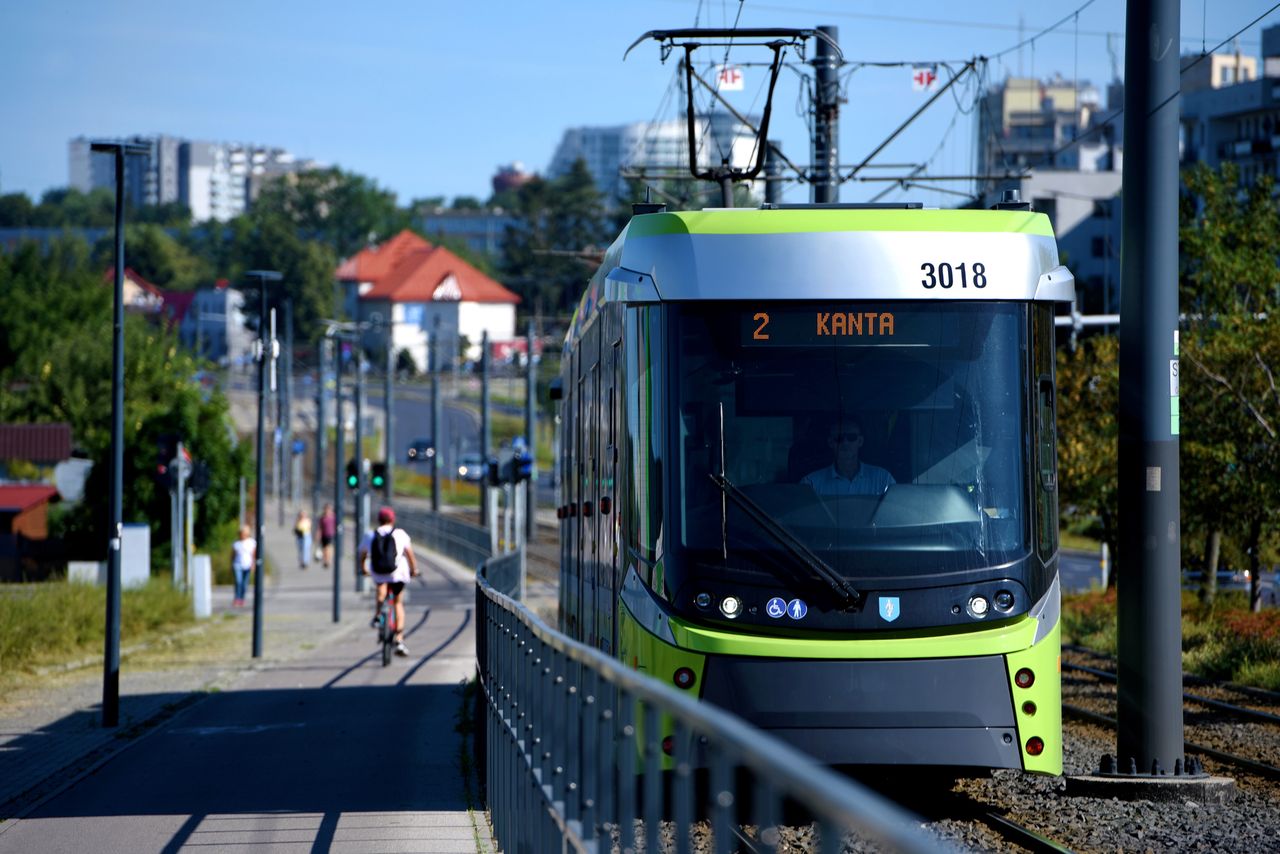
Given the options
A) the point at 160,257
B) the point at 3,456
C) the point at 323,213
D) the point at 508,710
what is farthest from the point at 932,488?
the point at 160,257

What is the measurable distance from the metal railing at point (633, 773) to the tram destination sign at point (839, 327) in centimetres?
196

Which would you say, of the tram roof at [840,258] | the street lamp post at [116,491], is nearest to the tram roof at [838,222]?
the tram roof at [840,258]

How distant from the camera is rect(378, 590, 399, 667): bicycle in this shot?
869 inches

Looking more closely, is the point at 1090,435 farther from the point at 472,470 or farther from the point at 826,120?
Result: the point at 472,470

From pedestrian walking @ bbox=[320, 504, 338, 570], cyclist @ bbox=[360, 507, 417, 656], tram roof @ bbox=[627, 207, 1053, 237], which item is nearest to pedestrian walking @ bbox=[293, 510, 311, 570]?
pedestrian walking @ bbox=[320, 504, 338, 570]

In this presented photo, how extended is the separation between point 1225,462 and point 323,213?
6492 inches

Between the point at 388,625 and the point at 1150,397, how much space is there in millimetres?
12788

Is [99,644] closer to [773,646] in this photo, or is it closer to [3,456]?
[773,646]

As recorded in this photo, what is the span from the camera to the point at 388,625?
2217cm

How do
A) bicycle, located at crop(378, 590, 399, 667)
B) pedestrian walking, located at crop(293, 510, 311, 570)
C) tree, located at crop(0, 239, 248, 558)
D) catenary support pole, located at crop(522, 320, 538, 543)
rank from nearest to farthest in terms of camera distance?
1. bicycle, located at crop(378, 590, 399, 667)
2. tree, located at crop(0, 239, 248, 558)
3. pedestrian walking, located at crop(293, 510, 311, 570)
4. catenary support pole, located at crop(522, 320, 538, 543)

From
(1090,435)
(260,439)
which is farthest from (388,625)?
(1090,435)

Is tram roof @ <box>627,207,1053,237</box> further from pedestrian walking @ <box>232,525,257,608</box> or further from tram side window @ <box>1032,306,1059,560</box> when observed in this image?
pedestrian walking @ <box>232,525,257,608</box>

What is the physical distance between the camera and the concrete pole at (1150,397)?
11.0 m

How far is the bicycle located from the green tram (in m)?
12.1
